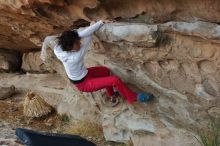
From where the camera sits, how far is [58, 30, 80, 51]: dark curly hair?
22.7 ft

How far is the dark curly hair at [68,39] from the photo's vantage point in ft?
22.7

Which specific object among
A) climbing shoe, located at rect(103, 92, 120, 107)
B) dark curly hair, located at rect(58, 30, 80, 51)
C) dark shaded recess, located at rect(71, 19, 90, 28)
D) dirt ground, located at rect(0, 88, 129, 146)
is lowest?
dirt ground, located at rect(0, 88, 129, 146)

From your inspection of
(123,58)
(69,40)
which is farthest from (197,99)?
(69,40)

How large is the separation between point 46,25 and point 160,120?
2.47 metres

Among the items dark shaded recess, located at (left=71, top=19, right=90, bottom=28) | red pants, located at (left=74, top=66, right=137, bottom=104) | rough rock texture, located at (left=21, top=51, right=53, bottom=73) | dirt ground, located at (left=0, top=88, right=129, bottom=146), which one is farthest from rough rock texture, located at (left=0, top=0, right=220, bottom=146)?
rough rock texture, located at (left=21, top=51, right=53, bottom=73)

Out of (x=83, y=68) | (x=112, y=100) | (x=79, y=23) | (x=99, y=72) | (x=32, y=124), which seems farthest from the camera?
(x=32, y=124)

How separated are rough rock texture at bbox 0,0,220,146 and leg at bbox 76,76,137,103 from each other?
0.54 ft

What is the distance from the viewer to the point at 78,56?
7109mm

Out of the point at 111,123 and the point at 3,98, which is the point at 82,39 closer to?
the point at 111,123

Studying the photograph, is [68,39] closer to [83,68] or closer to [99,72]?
[83,68]

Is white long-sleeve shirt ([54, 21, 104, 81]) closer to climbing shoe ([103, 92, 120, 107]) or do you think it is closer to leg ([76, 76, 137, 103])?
leg ([76, 76, 137, 103])

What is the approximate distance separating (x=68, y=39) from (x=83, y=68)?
48cm

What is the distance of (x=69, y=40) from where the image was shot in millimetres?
6965

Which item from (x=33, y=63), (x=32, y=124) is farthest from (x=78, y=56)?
(x=33, y=63)
